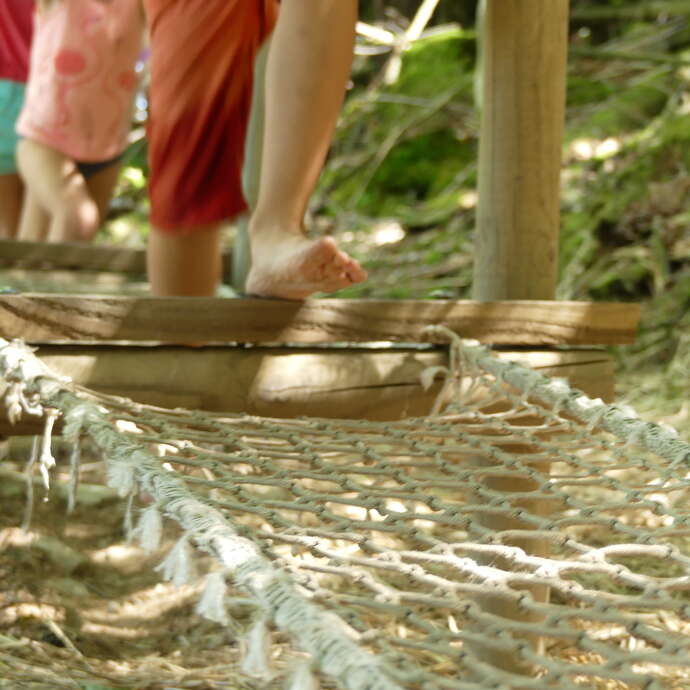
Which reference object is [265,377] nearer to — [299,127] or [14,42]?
[299,127]

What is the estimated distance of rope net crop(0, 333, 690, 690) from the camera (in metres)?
0.72

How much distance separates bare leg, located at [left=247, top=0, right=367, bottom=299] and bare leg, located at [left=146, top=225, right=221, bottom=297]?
0.42 m

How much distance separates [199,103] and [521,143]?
0.58 m

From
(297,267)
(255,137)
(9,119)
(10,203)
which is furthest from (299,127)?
(10,203)

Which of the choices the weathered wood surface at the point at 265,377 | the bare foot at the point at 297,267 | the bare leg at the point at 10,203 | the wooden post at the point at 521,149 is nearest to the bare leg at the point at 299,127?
the bare foot at the point at 297,267

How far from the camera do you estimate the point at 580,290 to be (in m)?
3.21

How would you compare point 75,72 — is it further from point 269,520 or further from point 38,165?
point 269,520

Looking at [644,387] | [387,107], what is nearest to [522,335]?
[644,387]

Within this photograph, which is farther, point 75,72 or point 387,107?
point 387,107

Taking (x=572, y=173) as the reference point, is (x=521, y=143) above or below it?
below

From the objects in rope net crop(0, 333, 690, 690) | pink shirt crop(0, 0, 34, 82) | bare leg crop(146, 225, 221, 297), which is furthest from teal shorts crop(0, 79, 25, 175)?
rope net crop(0, 333, 690, 690)

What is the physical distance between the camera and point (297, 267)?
1.42m

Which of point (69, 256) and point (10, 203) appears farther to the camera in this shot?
point (10, 203)

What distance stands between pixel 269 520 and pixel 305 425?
0.40 meters
